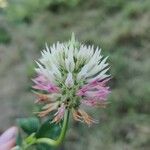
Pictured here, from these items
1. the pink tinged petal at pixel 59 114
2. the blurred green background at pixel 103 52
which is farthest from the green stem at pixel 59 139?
the blurred green background at pixel 103 52

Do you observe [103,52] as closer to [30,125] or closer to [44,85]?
[30,125]

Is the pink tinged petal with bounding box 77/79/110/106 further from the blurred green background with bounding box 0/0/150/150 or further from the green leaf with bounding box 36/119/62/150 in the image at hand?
the blurred green background with bounding box 0/0/150/150

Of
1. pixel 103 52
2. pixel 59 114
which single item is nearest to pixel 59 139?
pixel 59 114

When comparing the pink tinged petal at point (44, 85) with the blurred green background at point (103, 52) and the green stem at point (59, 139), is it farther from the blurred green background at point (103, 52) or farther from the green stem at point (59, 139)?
the blurred green background at point (103, 52)

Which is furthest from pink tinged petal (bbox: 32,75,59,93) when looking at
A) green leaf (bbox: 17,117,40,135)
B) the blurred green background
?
the blurred green background

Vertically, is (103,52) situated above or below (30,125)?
above

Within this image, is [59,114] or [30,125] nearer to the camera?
[59,114]

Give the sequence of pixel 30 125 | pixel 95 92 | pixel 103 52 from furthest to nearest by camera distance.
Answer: pixel 103 52 → pixel 30 125 → pixel 95 92
